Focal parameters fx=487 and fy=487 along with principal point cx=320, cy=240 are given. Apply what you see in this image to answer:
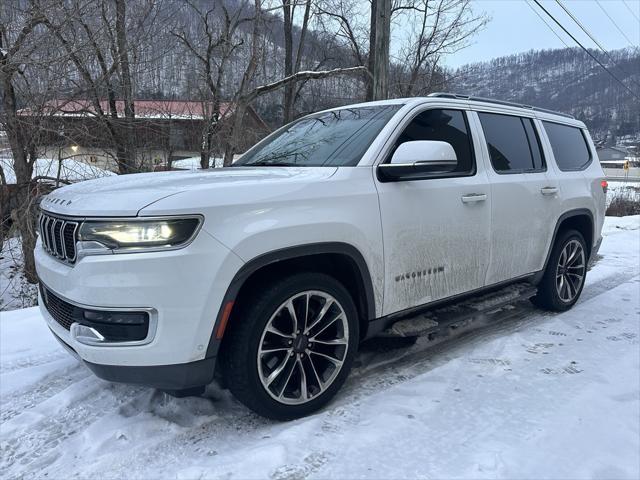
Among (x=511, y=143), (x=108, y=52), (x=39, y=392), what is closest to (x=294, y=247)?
(x=39, y=392)

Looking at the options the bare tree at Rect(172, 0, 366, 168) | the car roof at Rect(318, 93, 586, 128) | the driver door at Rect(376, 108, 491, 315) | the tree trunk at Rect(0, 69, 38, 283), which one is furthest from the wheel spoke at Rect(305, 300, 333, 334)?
the bare tree at Rect(172, 0, 366, 168)

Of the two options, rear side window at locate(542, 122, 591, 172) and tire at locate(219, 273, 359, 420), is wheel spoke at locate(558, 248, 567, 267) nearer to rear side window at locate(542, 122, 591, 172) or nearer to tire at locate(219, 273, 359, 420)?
rear side window at locate(542, 122, 591, 172)

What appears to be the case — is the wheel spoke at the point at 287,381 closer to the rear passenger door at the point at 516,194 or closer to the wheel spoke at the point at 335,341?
the wheel spoke at the point at 335,341

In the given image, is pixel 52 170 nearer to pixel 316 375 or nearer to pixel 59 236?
pixel 59 236

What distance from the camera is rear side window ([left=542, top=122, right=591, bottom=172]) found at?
15.3 feet

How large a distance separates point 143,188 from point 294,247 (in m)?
0.84

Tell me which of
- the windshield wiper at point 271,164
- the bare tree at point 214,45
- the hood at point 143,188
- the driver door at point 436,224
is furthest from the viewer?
the bare tree at point 214,45

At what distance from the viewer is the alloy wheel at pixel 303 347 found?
267 cm

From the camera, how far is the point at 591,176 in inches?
197

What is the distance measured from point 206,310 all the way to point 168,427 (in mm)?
814

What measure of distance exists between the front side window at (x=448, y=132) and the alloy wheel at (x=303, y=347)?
130 centimetres

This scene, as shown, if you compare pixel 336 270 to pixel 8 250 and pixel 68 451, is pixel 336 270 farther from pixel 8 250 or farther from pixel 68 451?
pixel 8 250

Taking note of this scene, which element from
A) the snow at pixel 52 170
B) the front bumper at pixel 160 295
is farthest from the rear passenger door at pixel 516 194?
the snow at pixel 52 170

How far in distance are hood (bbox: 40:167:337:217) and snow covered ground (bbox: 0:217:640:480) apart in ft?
3.94
